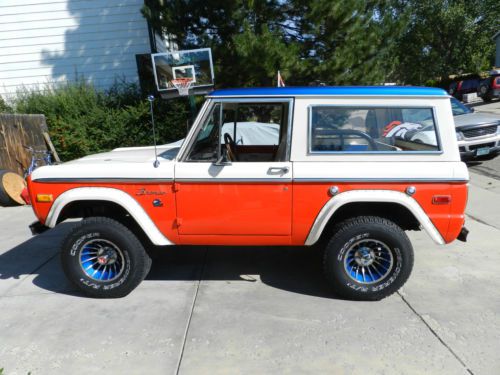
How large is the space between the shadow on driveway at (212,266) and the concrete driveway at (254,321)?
21 mm

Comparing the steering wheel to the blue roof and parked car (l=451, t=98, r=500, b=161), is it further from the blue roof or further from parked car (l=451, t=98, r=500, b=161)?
parked car (l=451, t=98, r=500, b=161)

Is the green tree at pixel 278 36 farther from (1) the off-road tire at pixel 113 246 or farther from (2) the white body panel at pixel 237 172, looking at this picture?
(1) the off-road tire at pixel 113 246

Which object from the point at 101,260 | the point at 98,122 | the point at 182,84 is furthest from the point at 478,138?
the point at 98,122

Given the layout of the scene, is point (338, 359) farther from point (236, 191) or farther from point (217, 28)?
point (217, 28)

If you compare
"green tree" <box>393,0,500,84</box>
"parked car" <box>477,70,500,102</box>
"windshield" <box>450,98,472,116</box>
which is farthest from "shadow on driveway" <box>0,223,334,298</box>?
"green tree" <box>393,0,500,84</box>

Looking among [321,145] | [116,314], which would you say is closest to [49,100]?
[116,314]

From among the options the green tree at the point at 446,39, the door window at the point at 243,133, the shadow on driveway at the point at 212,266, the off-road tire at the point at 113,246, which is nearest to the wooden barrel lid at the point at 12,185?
the shadow on driveway at the point at 212,266

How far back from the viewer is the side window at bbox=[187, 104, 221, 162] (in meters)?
3.48

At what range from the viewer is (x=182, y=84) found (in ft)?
24.5

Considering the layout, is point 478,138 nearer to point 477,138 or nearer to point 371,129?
point 477,138

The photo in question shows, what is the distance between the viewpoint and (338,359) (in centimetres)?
284

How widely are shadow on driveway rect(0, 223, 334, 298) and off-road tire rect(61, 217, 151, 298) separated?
1.05ft

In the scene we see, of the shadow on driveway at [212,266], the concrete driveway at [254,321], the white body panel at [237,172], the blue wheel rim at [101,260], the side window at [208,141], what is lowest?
the shadow on driveway at [212,266]

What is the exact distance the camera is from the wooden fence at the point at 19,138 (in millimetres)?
8367
